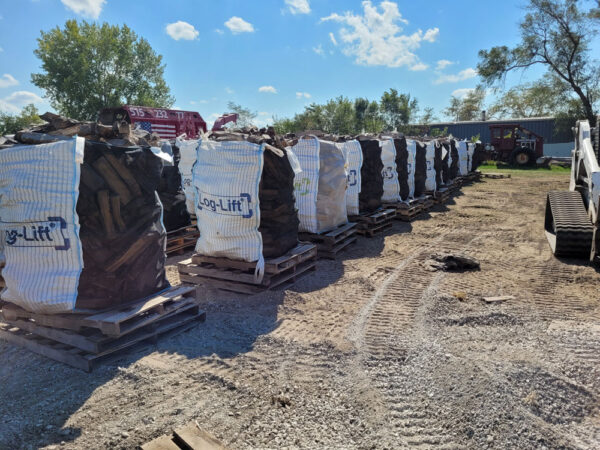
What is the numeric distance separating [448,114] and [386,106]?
2027 centimetres

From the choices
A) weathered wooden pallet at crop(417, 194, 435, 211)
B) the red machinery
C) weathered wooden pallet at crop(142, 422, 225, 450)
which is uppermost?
the red machinery

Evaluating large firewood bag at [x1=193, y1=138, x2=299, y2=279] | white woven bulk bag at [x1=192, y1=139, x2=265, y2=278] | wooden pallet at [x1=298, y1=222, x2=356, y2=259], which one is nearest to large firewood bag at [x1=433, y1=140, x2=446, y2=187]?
wooden pallet at [x1=298, y1=222, x2=356, y2=259]

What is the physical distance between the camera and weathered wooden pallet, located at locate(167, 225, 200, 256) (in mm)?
6664

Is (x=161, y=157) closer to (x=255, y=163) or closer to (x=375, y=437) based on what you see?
(x=255, y=163)

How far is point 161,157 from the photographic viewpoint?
149 inches

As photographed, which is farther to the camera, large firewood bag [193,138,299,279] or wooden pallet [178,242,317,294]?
wooden pallet [178,242,317,294]

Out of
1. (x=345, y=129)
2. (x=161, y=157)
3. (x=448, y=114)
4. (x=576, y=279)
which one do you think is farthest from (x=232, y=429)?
(x=448, y=114)

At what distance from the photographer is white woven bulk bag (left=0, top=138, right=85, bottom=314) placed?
3.18 m

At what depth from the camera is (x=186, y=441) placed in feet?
7.75

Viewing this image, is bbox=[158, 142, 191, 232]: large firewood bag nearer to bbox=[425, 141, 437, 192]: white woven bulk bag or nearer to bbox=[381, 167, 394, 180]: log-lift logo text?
bbox=[381, 167, 394, 180]: log-lift logo text

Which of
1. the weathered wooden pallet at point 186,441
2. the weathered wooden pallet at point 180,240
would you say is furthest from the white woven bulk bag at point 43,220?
the weathered wooden pallet at point 180,240

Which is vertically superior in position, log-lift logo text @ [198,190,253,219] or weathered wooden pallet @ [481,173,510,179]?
log-lift logo text @ [198,190,253,219]

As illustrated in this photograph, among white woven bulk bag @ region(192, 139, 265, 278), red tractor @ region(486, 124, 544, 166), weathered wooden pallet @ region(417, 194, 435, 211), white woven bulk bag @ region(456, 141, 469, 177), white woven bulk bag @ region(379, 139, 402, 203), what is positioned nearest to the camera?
white woven bulk bag @ region(192, 139, 265, 278)

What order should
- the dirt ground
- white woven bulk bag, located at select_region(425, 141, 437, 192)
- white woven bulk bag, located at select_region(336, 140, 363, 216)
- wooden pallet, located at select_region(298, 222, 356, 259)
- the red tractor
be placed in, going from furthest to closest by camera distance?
1. the red tractor
2. white woven bulk bag, located at select_region(425, 141, 437, 192)
3. white woven bulk bag, located at select_region(336, 140, 363, 216)
4. wooden pallet, located at select_region(298, 222, 356, 259)
5. the dirt ground
